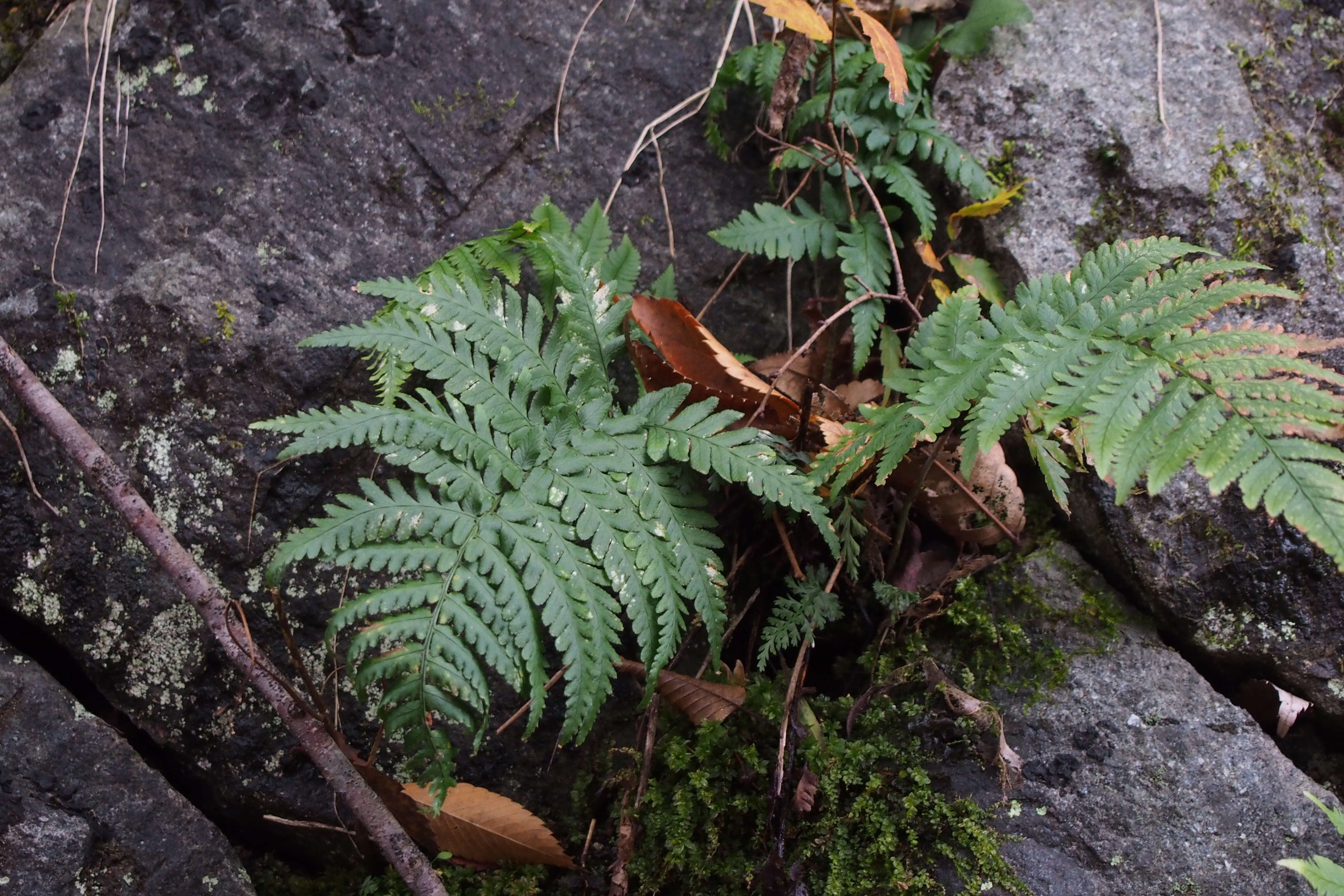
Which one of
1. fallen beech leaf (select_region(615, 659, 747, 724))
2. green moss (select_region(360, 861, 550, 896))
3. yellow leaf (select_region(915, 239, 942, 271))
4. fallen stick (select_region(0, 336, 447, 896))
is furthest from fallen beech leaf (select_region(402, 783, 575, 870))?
yellow leaf (select_region(915, 239, 942, 271))

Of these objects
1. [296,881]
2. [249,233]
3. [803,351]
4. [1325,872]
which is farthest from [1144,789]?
[249,233]

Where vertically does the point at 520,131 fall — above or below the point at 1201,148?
above

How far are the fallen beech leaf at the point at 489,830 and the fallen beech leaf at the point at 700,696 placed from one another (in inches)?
19.8

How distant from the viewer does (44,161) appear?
9.26ft

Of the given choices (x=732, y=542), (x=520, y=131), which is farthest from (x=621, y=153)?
(x=732, y=542)

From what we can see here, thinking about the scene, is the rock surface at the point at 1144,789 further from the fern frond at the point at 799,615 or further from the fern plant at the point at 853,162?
the fern plant at the point at 853,162

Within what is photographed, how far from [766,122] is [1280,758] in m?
2.48

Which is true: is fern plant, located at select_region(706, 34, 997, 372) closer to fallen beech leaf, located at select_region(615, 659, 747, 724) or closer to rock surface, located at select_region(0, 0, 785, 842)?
rock surface, located at select_region(0, 0, 785, 842)

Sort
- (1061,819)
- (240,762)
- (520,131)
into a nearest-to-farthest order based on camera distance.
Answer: (1061,819)
(240,762)
(520,131)

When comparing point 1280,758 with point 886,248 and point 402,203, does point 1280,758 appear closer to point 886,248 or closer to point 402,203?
point 886,248

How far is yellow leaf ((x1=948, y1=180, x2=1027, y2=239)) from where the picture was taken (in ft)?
9.16

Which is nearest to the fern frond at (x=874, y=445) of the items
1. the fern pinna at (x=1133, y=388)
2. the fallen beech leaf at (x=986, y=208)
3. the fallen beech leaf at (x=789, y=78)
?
the fern pinna at (x=1133, y=388)

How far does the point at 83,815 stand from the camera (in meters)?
2.40

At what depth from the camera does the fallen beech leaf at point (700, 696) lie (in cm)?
243
